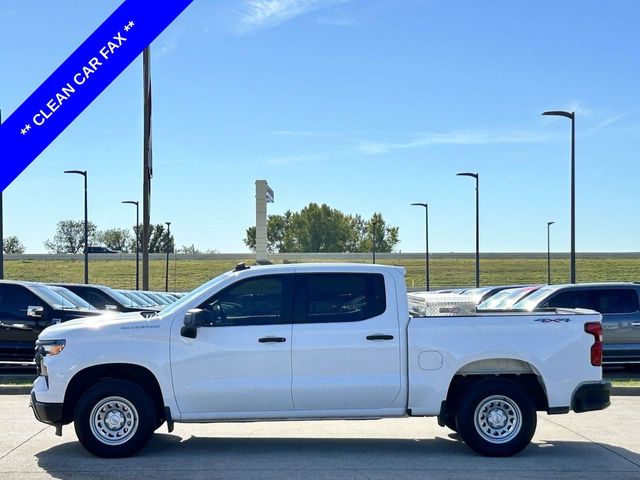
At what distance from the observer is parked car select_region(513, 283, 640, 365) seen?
47.8 ft

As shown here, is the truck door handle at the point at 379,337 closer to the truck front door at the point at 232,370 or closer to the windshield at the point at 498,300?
the truck front door at the point at 232,370

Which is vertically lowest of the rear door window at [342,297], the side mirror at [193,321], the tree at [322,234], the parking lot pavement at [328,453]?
the parking lot pavement at [328,453]

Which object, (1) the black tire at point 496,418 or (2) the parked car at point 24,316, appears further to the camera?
(2) the parked car at point 24,316

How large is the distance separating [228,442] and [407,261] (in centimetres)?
7956

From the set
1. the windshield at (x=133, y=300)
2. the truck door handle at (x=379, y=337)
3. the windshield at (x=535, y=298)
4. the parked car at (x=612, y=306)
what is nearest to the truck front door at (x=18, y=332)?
the windshield at (x=133, y=300)

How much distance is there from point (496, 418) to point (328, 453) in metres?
1.71

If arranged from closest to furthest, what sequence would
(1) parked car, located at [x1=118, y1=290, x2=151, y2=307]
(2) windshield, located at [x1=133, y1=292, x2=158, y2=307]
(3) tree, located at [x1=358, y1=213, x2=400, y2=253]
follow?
(1) parked car, located at [x1=118, y1=290, x2=151, y2=307] < (2) windshield, located at [x1=133, y1=292, x2=158, y2=307] < (3) tree, located at [x1=358, y1=213, x2=400, y2=253]

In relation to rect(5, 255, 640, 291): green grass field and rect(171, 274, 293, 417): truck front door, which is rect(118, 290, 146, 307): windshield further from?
rect(5, 255, 640, 291): green grass field

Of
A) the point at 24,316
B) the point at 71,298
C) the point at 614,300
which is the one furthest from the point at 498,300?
the point at 24,316

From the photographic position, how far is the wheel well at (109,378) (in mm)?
8023

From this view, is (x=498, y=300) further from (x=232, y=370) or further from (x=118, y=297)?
(x=232, y=370)

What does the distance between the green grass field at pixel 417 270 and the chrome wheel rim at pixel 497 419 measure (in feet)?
191

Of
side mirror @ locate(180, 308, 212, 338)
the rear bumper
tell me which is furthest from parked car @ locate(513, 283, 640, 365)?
side mirror @ locate(180, 308, 212, 338)

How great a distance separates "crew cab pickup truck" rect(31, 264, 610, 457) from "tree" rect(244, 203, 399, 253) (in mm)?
109883
